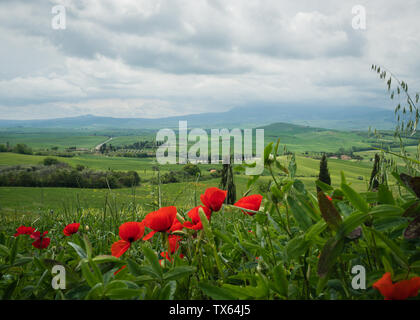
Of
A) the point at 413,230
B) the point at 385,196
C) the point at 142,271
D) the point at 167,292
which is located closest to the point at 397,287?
the point at 413,230

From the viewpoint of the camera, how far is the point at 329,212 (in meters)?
0.63

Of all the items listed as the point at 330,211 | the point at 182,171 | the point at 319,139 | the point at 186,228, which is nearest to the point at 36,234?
the point at 186,228

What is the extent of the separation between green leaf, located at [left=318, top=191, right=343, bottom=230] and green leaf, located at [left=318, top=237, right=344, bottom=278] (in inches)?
1.4

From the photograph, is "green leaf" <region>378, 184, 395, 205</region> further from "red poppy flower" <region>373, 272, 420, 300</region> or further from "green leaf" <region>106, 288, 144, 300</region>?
"green leaf" <region>106, 288, 144, 300</region>

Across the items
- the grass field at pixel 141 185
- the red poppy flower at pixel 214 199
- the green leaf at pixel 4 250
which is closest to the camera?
the green leaf at pixel 4 250

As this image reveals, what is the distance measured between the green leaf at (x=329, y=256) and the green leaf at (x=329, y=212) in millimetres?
35

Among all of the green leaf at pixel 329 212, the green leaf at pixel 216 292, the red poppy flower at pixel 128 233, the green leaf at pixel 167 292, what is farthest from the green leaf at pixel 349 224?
the red poppy flower at pixel 128 233

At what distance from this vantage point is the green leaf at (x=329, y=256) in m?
0.61

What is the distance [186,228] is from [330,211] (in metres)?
0.54

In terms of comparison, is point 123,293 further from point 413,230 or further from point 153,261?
point 413,230

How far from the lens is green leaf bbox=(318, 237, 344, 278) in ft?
2.02

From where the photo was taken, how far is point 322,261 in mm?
622

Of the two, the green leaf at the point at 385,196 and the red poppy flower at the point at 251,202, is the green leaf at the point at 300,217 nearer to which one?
the green leaf at the point at 385,196

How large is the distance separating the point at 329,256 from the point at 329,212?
99 mm
